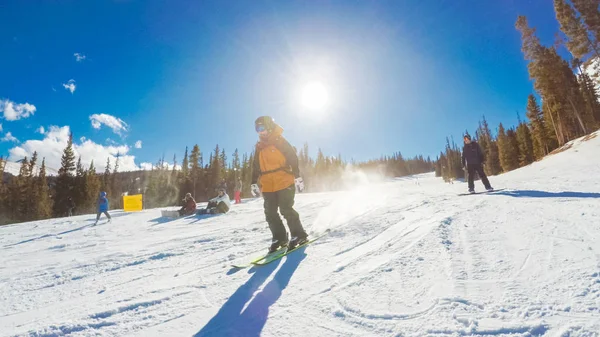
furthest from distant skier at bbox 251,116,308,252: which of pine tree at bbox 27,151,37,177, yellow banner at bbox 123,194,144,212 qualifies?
pine tree at bbox 27,151,37,177

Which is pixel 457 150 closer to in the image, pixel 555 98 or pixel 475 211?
pixel 555 98

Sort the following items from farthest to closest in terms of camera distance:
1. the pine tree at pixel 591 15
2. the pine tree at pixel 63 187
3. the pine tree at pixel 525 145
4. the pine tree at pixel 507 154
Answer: the pine tree at pixel 507 154, the pine tree at pixel 525 145, the pine tree at pixel 63 187, the pine tree at pixel 591 15

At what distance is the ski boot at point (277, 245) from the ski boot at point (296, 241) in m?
0.19

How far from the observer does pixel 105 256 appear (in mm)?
4273

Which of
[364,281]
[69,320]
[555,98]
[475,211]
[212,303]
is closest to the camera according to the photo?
[69,320]

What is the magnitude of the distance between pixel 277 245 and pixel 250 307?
6.18 ft

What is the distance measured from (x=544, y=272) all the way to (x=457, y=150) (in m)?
98.5

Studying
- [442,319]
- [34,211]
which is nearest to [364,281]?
[442,319]

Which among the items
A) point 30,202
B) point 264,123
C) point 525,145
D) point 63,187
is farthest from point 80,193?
point 525,145

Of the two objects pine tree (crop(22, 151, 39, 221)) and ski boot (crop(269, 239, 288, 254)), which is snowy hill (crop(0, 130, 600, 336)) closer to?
ski boot (crop(269, 239, 288, 254))

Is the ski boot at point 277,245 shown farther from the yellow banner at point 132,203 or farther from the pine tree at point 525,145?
the pine tree at point 525,145

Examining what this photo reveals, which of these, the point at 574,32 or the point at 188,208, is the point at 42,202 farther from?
the point at 574,32

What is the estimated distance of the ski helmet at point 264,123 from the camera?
4.31m

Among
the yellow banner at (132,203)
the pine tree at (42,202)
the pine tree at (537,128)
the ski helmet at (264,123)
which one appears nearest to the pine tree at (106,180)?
the pine tree at (42,202)
